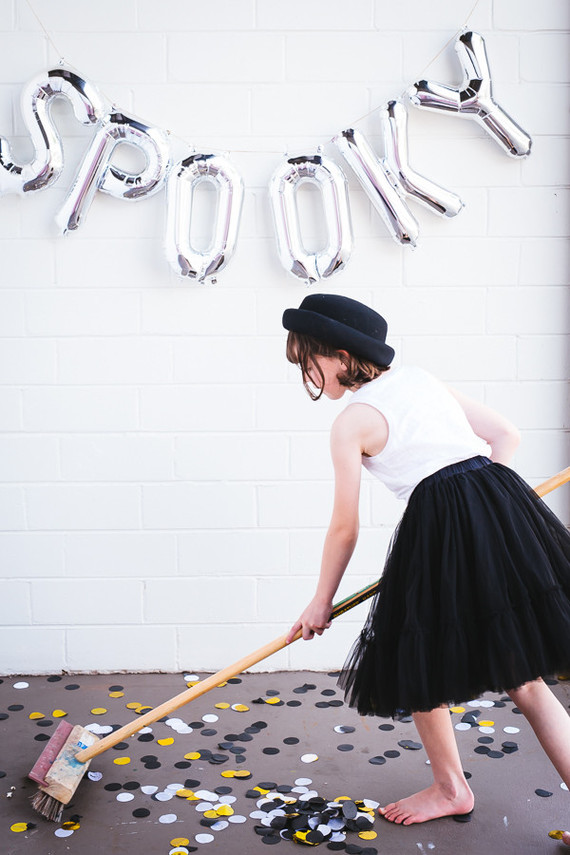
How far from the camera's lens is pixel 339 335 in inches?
69.3

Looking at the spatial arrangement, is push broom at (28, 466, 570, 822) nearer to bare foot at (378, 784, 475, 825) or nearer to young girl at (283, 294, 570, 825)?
young girl at (283, 294, 570, 825)

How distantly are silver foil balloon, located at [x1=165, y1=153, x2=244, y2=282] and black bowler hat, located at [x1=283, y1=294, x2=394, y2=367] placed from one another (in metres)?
0.72

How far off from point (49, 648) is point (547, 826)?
161cm

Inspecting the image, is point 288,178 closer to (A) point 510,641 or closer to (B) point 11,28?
(B) point 11,28

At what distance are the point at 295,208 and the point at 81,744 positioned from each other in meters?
1.57

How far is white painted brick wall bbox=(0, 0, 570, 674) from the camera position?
2529mm

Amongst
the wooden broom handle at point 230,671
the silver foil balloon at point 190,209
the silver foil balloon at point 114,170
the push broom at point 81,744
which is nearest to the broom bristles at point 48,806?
the push broom at point 81,744

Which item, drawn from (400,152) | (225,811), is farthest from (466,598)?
(400,152)

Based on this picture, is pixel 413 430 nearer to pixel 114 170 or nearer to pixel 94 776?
pixel 94 776

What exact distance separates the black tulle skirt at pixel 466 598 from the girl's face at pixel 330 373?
0.28m

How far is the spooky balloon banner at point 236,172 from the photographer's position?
2.44 m

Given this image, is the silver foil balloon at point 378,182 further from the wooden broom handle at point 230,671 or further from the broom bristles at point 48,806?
the broom bristles at point 48,806

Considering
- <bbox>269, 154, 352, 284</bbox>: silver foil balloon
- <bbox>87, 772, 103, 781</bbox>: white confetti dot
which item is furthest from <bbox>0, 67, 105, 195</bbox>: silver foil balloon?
<bbox>87, 772, 103, 781</bbox>: white confetti dot

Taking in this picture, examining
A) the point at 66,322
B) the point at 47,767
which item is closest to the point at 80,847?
the point at 47,767
